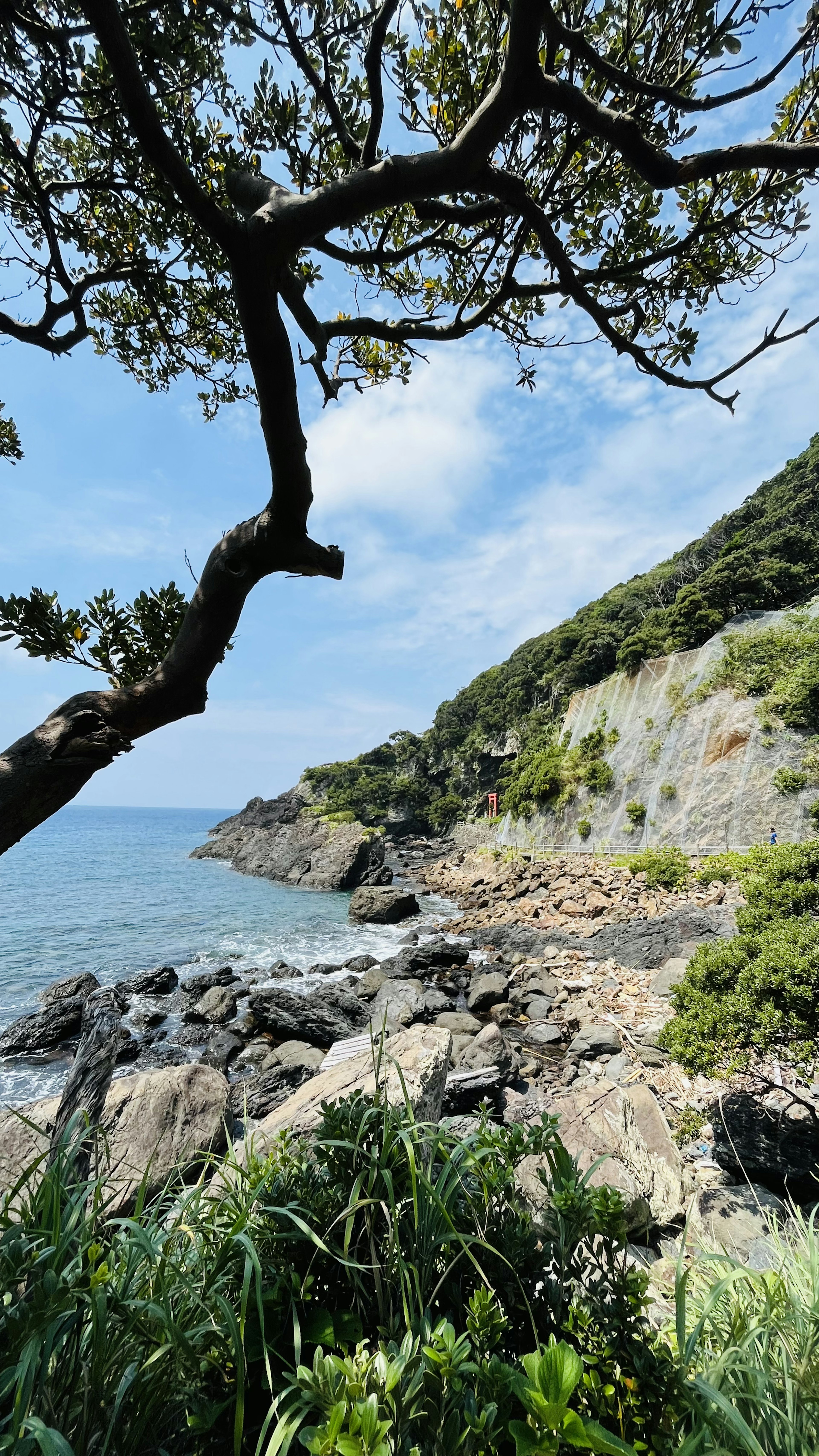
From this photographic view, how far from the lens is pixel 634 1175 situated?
430cm

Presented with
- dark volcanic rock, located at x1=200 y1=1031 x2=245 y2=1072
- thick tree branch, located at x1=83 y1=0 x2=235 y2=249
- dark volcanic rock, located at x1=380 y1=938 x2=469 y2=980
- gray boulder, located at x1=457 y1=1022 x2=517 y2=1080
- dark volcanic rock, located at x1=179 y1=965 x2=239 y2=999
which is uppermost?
thick tree branch, located at x1=83 y1=0 x2=235 y2=249

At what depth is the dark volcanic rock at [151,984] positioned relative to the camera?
592 inches

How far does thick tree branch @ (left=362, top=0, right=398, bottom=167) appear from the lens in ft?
7.59

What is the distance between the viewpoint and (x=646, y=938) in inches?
523

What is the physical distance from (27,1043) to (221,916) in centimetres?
1405

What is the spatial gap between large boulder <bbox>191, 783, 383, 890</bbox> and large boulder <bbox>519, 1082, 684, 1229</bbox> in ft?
99.7

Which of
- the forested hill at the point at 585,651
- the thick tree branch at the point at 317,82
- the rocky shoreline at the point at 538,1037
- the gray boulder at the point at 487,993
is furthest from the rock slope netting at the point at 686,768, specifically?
the thick tree branch at the point at 317,82

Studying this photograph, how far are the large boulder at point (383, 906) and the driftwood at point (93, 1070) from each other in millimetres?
22301

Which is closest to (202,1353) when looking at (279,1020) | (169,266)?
(169,266)

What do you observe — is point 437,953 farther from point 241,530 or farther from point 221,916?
point 241,530

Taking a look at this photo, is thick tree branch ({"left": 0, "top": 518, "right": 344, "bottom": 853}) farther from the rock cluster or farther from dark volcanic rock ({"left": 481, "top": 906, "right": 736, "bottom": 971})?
the rock cluster

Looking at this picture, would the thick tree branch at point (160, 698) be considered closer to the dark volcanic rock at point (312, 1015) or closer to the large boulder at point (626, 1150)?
the large boulder at point (626, 1150)

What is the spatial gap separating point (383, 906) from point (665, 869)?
11.6 meters

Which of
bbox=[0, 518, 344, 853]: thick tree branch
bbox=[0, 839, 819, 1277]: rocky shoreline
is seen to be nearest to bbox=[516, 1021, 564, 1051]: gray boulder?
bbox=[0, 839, 819, 1277]: rocky shoreline
